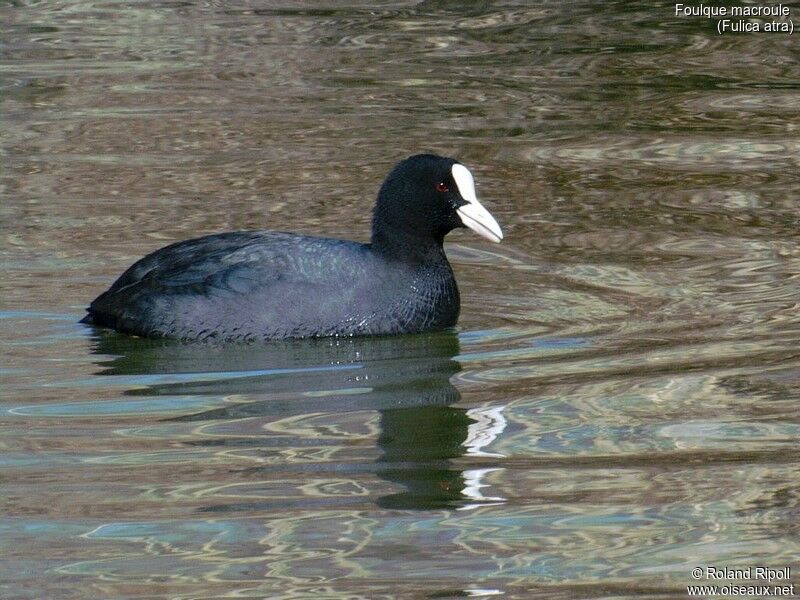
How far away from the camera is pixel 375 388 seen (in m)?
6.21

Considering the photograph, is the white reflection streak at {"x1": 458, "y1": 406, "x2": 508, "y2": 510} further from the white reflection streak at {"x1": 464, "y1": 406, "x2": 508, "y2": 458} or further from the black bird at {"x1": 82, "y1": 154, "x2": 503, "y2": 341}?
the black bird at {"x1": 82, "y1": 154, "x2": 503, "y2": 341}

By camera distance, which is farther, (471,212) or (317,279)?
(471,212)

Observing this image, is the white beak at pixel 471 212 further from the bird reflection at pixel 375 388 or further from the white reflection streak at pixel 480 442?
the white reflection streak at pixel 480 442

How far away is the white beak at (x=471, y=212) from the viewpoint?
22.9 ft

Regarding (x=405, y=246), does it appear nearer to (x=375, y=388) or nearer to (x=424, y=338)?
(x=424, y=338)

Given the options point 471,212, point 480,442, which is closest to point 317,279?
point 471,212

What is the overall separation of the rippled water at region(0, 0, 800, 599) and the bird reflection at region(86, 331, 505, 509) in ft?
0.05

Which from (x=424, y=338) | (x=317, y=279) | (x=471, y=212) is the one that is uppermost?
(x=471, y=212)

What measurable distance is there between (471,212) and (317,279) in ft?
2.25

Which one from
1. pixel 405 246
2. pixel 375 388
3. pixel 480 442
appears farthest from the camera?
pixel 405 246

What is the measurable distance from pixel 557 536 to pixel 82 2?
11.6m

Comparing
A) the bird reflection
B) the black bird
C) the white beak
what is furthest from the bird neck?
the bird reflection

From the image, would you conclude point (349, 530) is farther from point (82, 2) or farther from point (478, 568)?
point (82, 2)

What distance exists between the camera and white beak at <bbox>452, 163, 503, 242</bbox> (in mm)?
6977
